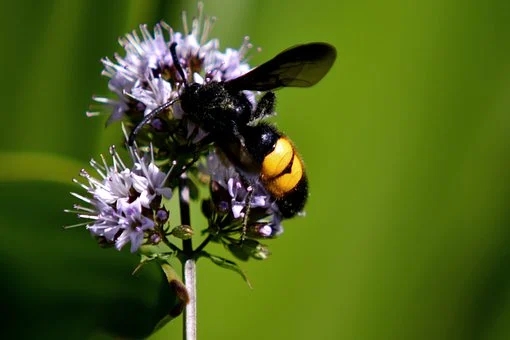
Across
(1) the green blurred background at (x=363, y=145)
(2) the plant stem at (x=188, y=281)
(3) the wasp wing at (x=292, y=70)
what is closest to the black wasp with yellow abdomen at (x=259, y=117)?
(3) the wasp wing at (x=292, y=70)

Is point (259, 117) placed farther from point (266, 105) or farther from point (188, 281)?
point (188, 281)

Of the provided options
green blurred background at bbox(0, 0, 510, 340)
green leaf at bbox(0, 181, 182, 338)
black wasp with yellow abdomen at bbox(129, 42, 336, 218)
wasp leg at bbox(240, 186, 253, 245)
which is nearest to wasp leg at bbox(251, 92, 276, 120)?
black wasp with yellow abdomen at bbox(129, 42, 336, 218)

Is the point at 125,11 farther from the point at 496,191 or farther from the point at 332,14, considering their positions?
the point at 496,191

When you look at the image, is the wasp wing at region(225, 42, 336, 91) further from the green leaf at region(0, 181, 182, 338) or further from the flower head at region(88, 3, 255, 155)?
the green leaf at region(0, 181, 182, 338)

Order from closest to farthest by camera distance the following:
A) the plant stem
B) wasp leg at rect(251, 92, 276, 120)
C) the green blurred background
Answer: the plant stem
wasp leg at rect(251, 92, 276, 120)
the green blurred background

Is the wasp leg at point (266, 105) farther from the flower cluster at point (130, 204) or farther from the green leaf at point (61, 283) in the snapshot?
the green leaf at point (61, 283)
